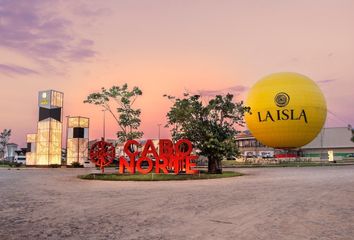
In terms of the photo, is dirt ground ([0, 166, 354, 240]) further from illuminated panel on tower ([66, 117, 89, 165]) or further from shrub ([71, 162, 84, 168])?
illuminated panel on tower ([66, 117, 89, 165])

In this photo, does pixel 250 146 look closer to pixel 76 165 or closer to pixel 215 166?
pixel 76 165

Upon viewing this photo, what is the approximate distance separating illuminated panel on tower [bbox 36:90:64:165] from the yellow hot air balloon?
121 ft

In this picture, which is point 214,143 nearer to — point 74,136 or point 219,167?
point 219,167

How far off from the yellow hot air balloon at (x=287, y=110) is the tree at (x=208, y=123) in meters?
17.8

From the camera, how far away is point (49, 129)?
68062 mm

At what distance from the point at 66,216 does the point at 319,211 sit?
887cm

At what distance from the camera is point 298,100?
179 ft

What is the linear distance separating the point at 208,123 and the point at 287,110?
2039 cm

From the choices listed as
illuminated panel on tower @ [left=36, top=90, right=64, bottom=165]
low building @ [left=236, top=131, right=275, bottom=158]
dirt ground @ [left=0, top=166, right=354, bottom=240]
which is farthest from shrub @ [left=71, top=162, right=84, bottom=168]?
low building @ [left=236, top=131, right=275, bottom=158]

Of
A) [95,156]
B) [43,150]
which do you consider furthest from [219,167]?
[43,150]

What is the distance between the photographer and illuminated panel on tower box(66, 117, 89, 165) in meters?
71.4

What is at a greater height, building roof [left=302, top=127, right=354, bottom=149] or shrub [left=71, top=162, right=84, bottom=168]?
building roof [left=302, top=127, right=354, bottom=149]

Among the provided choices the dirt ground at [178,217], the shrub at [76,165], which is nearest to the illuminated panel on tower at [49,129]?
the shrub at [76,165]

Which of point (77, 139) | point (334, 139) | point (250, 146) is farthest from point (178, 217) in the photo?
point (250, 146)
